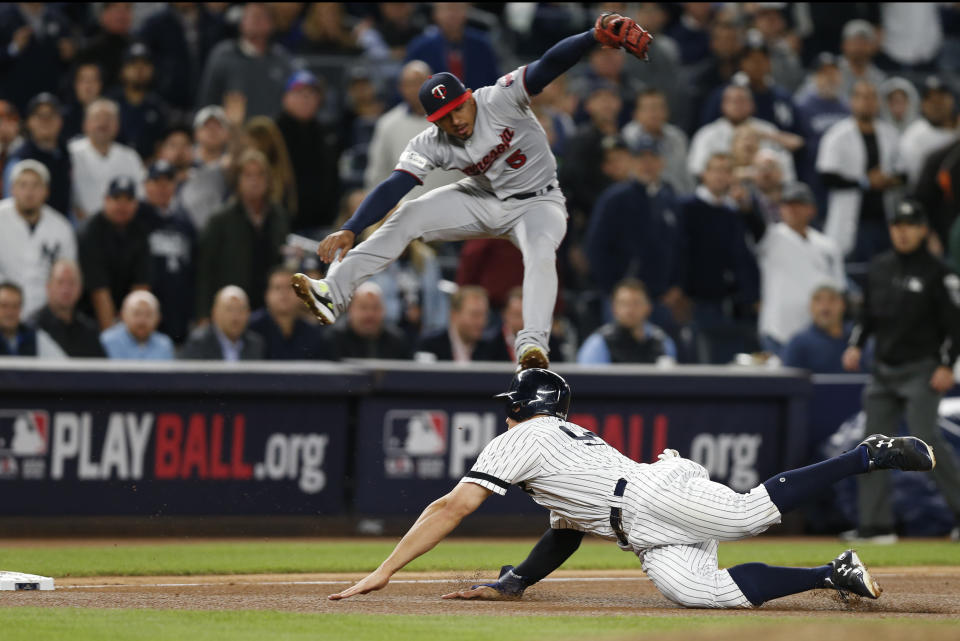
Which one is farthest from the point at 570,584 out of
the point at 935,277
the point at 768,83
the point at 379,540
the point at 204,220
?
the point at 768,83

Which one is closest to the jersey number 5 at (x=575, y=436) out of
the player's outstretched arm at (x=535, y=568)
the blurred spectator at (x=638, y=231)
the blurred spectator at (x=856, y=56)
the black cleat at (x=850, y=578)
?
the player's outstretched arm at (x=535, y=568)

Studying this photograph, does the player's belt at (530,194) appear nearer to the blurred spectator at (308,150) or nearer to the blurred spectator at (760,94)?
the blurred spectator at (308,150)

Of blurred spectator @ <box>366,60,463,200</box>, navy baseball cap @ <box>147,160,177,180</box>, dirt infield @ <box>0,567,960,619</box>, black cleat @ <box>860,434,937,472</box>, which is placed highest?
blurred spectator @ <box>366,60,463,200</box>

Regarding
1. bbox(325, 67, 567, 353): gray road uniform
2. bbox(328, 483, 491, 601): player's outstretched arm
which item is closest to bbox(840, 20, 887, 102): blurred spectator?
bbox(325, 67, 567, 353): gray road uniform

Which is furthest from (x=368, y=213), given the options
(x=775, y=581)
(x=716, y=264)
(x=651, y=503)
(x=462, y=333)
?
(x=716, y=264)

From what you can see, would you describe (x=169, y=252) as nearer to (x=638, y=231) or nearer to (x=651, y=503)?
(x=638, y=231)

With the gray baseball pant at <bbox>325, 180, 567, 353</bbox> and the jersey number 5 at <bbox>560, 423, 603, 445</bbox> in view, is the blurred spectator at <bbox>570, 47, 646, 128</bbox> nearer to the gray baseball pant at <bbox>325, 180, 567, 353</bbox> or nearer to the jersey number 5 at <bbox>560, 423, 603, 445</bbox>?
the gray baseball pant at <bbox>325, 180, 567, 353</bbox>
